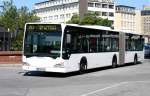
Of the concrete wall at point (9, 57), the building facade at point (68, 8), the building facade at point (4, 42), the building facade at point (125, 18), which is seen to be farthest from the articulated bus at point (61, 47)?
the building facade at point (125, 18)

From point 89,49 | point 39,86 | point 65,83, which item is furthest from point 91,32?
point 39,86

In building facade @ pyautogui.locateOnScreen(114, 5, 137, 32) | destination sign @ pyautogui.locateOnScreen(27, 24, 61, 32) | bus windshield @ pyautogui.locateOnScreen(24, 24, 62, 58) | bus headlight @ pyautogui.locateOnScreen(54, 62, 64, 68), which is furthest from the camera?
building facade @ pyautogui.locateOnScreen(114, 5, 137, 32)

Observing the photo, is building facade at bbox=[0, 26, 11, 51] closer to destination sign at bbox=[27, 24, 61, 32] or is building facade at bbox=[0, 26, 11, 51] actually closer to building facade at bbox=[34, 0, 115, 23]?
destination sign at bbox=[27, 24, 61, 32]

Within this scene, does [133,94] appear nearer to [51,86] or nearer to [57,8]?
[51,86]

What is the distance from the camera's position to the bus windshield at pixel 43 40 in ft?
73.2

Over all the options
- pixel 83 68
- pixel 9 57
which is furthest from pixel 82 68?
pixel 9 57

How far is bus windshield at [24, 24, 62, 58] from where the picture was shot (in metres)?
22.3

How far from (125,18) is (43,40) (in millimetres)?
165449

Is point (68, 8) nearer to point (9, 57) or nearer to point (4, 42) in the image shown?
point (4, 42)

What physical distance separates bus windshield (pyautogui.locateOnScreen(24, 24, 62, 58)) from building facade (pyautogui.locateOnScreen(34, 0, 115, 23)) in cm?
13944

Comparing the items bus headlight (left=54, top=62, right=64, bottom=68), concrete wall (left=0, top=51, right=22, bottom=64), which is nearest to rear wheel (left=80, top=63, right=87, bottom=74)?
A: bus headlight (left=54, top=62, right=64, bottom=68)

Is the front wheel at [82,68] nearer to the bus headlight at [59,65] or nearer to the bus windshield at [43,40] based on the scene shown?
the bus headlight at [59,65]

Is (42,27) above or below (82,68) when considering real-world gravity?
above

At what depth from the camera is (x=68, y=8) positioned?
17450 cm
